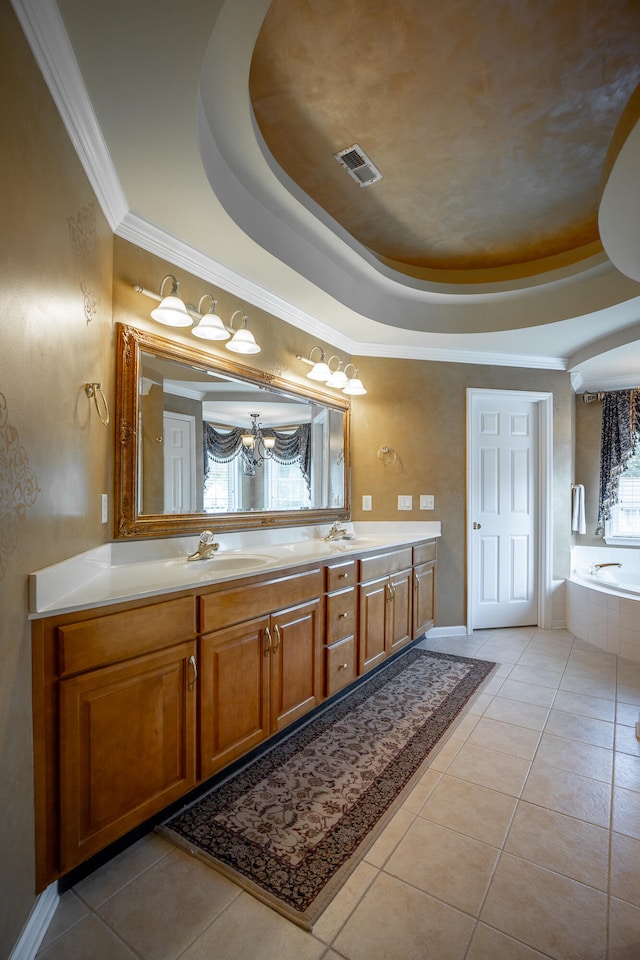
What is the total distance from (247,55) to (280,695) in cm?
245

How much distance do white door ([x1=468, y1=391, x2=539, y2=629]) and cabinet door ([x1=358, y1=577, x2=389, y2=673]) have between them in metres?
1.31

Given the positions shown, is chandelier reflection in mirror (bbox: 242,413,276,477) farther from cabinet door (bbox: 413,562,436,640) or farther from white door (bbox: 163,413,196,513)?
cabinet door (bbox: 413,562,436,640)

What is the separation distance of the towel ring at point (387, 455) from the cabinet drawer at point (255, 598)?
162 cm

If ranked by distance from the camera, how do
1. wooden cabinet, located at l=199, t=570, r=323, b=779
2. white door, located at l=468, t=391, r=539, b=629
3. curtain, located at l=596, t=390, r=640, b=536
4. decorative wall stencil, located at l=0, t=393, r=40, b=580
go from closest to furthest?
decorative wall stencil, located at l=0, t=393, r=40, b=580 < wooden cabinet, located at l=199, t=570, r=323, b=779 < white door, located at l=468, t=391, r=539, b=629 < curtain, located at l=596, t=390, r=640, b=536

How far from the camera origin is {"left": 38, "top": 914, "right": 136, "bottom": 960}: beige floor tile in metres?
1.19

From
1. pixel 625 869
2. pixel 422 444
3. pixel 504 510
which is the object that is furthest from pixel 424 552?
pixel 625 869

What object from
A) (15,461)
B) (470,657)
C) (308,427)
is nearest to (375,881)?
(15,461)

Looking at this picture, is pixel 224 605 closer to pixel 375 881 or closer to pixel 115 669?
pixel 115 669

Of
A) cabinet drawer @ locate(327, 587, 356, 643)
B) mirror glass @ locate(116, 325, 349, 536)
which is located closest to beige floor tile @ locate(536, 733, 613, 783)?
cabinet drawer @ locate(327, 587, 356, 643)

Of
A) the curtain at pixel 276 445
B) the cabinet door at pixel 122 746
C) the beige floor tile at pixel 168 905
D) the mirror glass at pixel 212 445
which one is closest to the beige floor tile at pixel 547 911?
the beige floor tile at pixel 168 905

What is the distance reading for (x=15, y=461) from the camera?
1.13 m

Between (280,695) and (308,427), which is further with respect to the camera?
(308,427)

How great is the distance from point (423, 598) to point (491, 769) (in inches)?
60.8

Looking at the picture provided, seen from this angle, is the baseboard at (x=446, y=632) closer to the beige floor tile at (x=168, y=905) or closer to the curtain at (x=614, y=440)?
the curtain at (x=614, y=440)
